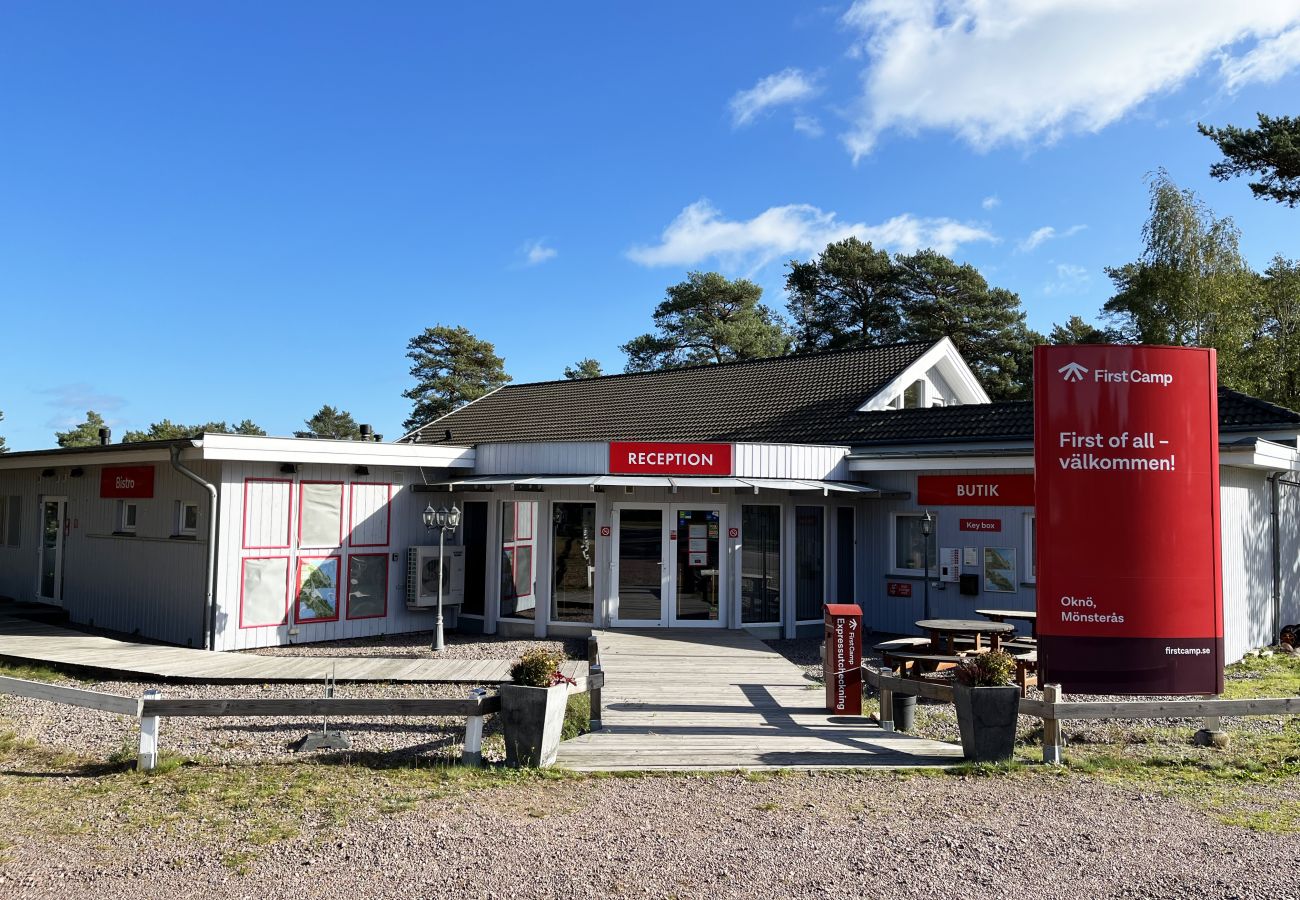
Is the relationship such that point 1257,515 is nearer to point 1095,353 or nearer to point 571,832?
point 1095,353

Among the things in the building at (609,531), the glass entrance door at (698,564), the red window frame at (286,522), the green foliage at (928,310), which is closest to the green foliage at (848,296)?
the green foliage at (928,310)

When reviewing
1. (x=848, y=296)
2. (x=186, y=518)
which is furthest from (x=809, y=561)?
(x=848, y=296)

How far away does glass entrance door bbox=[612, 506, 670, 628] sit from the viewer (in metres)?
13.6

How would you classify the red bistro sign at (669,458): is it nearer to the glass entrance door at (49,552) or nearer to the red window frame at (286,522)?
the red window frame at (286,522)

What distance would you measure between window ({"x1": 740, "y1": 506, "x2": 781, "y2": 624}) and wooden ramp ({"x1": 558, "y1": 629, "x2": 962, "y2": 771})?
205 centimetres

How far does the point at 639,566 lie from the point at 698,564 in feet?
3.02

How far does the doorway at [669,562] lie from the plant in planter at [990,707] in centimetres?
681

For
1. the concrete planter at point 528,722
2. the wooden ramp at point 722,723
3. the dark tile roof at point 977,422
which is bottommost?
the wooden ramp at point 722,723

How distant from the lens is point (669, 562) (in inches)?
540

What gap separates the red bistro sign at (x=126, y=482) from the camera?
1418 centimetres

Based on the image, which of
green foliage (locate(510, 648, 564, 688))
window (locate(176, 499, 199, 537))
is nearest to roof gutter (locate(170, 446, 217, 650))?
window (locate(176, 499, 199, 537))

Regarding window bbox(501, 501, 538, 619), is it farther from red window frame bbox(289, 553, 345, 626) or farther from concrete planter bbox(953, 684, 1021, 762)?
concrete planter bbox(953, 684, 1021, 762)

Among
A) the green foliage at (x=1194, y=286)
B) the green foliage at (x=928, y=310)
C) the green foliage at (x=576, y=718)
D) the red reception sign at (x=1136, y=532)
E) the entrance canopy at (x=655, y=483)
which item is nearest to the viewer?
the red reception sign at (x=1136, y=532)

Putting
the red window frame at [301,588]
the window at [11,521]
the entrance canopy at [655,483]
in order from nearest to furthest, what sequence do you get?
the entrance canopy at [655,483] < the red window frame at [301,588] < the window at [11,521]
